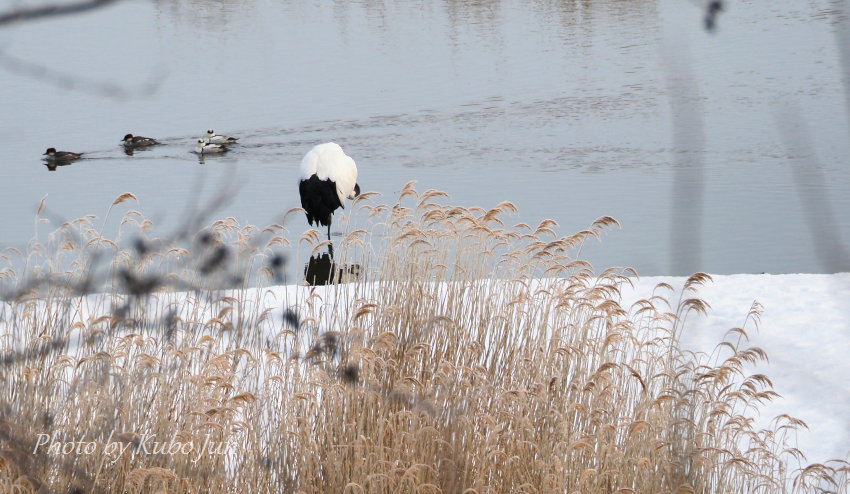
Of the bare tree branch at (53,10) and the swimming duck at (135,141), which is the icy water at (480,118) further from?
the bare tree branch at (53,10)

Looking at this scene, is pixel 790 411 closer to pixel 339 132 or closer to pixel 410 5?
pixel 339 132

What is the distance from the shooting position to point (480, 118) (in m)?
17.6

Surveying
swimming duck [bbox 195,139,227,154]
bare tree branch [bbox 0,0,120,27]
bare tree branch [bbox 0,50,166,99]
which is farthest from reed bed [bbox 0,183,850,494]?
swimming duck [bbox 195,139,227,154]

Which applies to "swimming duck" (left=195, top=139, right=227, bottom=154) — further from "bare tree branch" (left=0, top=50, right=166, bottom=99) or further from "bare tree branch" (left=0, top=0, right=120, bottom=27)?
"bare tree branch" (left=0, top=0, right=120, bottom=27)

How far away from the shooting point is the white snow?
522cm

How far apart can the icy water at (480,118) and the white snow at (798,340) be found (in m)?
0.40

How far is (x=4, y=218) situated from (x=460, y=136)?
6.96 m

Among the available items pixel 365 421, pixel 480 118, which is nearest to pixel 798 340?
pixel 365 421

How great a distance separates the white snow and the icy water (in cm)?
40

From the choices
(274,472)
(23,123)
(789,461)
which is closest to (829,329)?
(789,461)

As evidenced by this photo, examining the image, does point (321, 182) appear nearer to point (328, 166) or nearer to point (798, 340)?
point (328, 166)

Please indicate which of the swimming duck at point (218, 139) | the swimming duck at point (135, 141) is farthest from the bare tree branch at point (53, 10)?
the swimming duck at point (135, 141)

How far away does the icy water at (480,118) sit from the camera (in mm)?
11344

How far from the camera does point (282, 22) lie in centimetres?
3253
